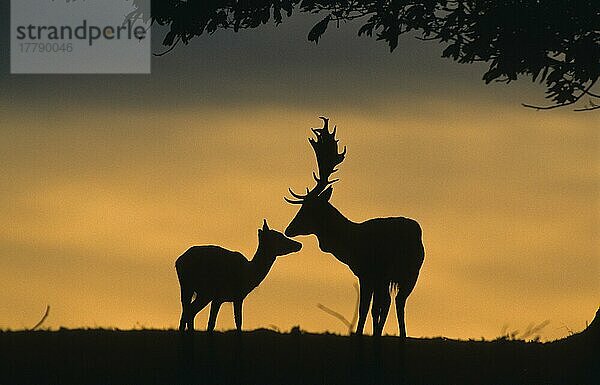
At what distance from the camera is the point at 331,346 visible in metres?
20.9

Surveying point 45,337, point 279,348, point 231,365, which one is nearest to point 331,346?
point 279,348

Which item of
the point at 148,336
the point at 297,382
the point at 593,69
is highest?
the point at 593,69

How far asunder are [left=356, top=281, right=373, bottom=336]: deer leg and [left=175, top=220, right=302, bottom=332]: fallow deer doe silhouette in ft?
7.29

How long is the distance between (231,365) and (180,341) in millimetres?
1330

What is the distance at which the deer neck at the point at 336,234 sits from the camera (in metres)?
19.7

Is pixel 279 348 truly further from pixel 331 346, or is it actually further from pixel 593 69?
pixel 593 69

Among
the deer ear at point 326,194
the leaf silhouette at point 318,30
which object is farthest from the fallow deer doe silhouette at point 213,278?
the leaf silhouette at point 318,30

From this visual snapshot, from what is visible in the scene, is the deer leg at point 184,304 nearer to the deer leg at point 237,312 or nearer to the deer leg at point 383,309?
the deer leg at point 237,312

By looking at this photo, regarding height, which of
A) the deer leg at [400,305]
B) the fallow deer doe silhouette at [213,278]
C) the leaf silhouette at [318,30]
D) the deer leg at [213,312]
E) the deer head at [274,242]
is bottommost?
the deer leg at [400,305]

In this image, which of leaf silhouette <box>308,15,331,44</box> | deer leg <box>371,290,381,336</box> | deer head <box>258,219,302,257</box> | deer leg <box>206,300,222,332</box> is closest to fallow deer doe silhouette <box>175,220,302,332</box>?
deer leg <box>206,300,222,332</box>

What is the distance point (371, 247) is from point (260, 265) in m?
2.43

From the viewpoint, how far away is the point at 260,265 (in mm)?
21234

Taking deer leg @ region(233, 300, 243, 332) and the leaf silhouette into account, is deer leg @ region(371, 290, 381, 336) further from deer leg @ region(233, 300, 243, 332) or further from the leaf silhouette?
the leaf silhouette

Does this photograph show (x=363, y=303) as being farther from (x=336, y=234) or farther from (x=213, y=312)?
(x=213, y=312)
